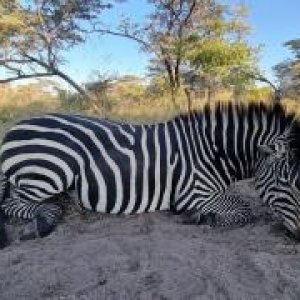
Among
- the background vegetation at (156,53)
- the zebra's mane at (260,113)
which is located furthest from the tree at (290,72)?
the zebra's mane at (260,113)

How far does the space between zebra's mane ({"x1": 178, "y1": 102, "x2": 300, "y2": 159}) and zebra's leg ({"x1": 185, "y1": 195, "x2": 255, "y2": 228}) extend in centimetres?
50

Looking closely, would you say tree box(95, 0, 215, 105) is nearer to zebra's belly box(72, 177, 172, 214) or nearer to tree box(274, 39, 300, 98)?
tree box(274, 39, 300, 98)

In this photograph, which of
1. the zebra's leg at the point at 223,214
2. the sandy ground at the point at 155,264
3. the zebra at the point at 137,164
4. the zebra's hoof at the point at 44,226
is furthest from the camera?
the zebra at the point at 137,164

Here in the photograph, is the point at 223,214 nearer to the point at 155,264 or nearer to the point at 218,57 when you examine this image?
the point at 155,264

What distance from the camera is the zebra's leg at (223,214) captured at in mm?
3586

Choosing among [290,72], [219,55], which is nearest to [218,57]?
[219,55]

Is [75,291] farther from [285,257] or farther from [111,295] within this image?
[285,257]

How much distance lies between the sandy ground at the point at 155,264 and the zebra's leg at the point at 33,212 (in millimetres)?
85

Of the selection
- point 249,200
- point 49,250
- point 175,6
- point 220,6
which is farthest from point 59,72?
point 49,250

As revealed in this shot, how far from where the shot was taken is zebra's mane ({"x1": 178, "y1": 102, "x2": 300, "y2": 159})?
3.56 m

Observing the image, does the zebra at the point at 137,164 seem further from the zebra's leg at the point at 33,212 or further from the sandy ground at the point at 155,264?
the sandy ground at the point at 155,264

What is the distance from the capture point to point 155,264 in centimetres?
269

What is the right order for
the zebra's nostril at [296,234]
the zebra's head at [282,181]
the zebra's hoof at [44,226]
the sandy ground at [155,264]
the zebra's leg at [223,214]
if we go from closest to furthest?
the sandy ground at [155,264] < the zebra's nostril at [296,234] < the zebra's head at [282,181] < the zebra's hoof at [44,226] < the zebra's leg at [223,214]

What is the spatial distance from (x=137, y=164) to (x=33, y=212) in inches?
27.3
